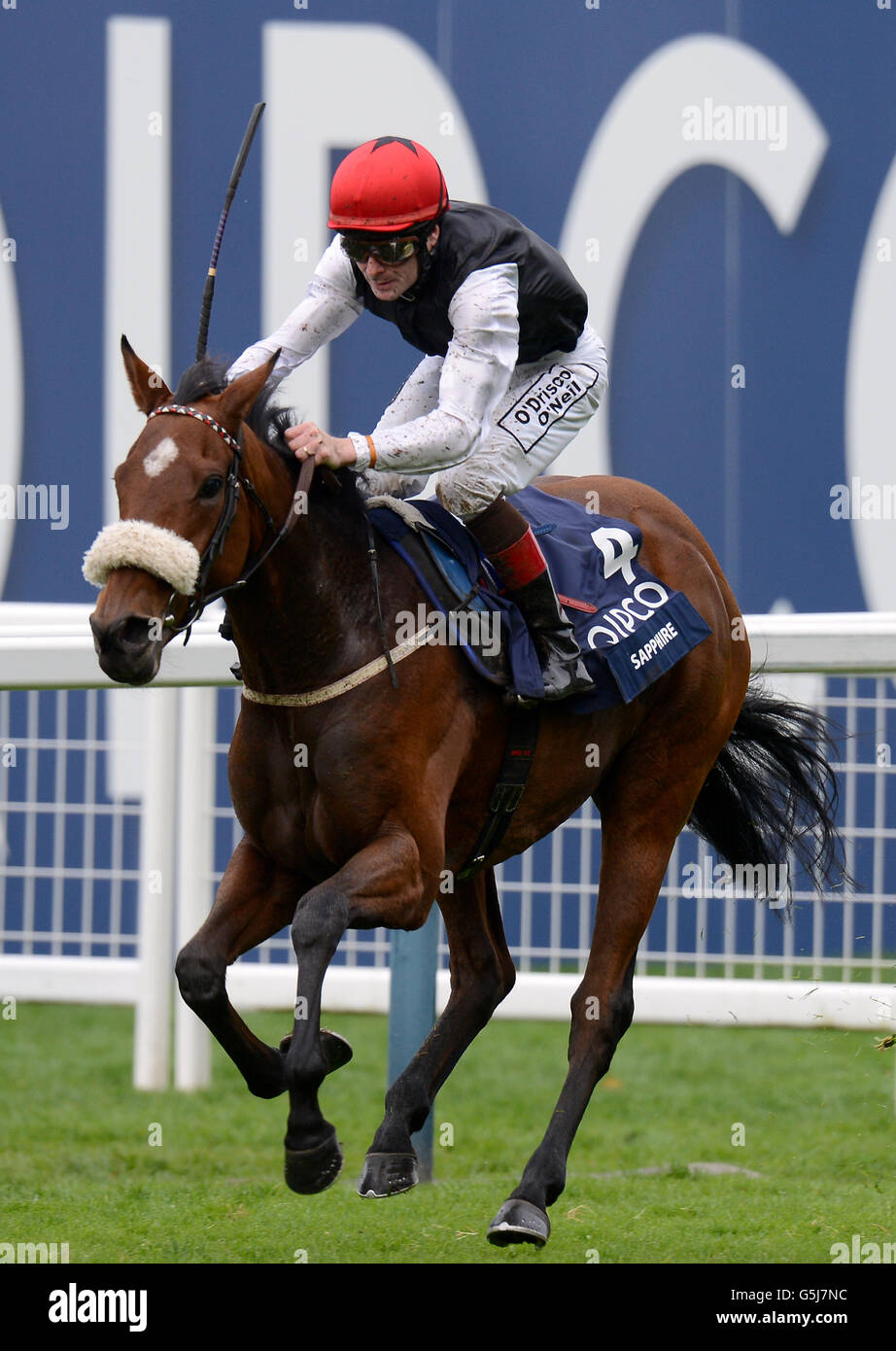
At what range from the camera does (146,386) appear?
3.49 metres

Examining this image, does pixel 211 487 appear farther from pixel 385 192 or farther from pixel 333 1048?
pixel 333 1048

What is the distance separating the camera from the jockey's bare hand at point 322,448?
3.58 m

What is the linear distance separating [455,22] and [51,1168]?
538cm

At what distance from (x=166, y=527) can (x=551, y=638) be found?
1084 mm

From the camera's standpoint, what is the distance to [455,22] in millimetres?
8117

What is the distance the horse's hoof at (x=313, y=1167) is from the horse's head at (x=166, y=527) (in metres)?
0.99

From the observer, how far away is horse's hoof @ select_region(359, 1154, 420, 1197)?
373cm

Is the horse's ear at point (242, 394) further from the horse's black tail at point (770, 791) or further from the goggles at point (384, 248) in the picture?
the horse's black tail at point (770, 791)

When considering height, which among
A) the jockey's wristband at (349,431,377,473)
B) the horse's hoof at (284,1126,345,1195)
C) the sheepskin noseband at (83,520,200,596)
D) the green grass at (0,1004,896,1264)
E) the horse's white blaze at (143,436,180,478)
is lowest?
the green grass at (0,1004,896,1264)

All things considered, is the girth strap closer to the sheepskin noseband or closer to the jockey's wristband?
the jockey's wristband

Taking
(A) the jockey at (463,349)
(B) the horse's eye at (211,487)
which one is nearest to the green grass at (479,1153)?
(A) the jockey at (463,349)

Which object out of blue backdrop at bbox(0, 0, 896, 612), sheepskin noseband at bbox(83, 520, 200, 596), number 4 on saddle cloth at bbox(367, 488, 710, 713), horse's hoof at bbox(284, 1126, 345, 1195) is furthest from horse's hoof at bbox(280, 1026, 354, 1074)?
blue backdrop at bbox(0, 0, 896, 612)

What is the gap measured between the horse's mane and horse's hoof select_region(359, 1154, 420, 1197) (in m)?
1.36
